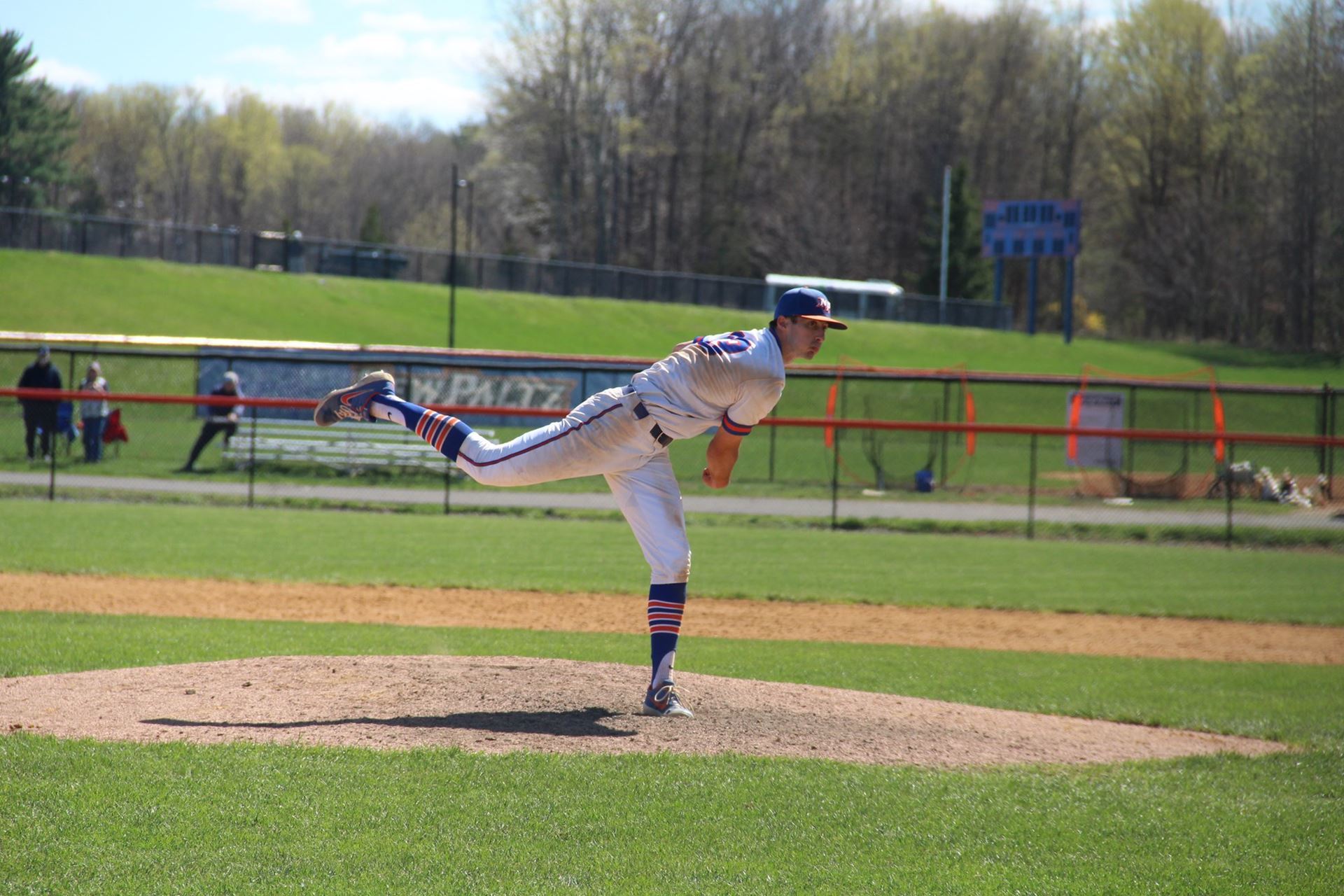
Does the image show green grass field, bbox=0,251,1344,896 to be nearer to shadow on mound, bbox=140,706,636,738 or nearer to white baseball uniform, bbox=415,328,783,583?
shadow on mound, bbox=140,706,636,738

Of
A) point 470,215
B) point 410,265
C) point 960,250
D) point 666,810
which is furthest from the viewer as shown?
point 960,250

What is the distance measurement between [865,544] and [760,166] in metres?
57.8

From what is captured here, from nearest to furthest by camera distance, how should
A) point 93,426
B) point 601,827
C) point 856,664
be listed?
point 601,827 < point 856,664 < point 93,426

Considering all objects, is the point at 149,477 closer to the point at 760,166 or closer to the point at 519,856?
the point at 519,856

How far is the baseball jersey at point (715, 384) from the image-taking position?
5.42 m

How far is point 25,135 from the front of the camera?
52938 mm

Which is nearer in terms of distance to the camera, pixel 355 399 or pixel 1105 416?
pixel 355 399

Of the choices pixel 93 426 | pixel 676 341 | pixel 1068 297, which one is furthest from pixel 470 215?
pixel 93 426

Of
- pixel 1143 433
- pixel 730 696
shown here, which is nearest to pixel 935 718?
pixel 730 696

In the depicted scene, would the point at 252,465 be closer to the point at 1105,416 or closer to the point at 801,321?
the point at 801,321

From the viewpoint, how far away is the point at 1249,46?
2141 inches

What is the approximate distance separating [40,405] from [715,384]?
59.9 feet

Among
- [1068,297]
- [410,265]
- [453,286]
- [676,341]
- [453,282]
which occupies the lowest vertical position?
[676,341]

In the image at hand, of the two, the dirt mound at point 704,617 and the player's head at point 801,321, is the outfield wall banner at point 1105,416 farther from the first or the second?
the player's head at point 801,321
